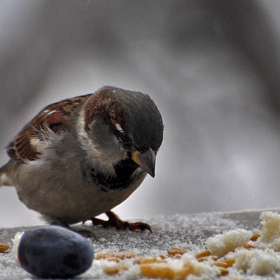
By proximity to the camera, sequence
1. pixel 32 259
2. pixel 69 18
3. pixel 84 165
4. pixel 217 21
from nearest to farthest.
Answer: pixel 32 259, pixel 84 165, pixel 69 18, pixel 217 21

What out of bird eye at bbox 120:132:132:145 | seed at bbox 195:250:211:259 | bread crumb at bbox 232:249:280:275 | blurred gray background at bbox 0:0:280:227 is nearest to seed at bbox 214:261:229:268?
bread crumb at bbox 232:249:280:275

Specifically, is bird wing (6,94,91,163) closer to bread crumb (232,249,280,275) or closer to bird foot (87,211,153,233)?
bird foot (87,211,153,233)

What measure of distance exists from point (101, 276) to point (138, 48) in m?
2.74

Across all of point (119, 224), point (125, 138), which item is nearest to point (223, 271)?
point (125, 138)

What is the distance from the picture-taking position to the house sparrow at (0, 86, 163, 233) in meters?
1.91

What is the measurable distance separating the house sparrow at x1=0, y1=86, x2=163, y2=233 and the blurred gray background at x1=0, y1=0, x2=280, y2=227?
1336 mm

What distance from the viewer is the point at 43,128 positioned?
7.70ft

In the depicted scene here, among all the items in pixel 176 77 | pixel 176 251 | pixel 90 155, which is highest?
pixel 176 77

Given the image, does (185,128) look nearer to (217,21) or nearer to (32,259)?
(217,21)

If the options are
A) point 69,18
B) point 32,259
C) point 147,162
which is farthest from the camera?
point 69,18

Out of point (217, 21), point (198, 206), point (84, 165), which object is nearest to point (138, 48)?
point (217, 21)

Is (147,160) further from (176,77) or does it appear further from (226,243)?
(176,77)

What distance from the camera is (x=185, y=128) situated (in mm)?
4145

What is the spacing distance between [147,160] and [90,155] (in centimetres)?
31
